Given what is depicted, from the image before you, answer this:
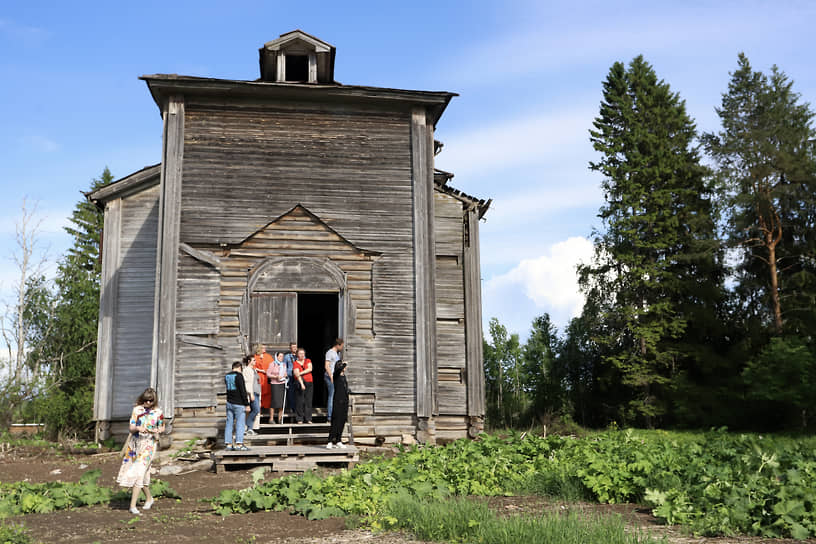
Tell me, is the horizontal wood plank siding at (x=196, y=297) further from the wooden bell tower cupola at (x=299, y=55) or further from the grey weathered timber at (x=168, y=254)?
the wooden bell tower cupola at (x=299, y=55)

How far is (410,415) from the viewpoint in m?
16.1

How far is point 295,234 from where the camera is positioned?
16547 millimetres

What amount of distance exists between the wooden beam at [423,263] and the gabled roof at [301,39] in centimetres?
294

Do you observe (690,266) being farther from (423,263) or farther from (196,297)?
(196,297)

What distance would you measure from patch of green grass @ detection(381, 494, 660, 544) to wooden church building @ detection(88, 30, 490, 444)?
8355 mm

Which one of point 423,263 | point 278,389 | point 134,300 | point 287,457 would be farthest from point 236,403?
point 134,300

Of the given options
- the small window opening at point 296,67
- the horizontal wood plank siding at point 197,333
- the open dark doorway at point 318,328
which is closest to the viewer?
the horizontal wood plank siding at point 197,333

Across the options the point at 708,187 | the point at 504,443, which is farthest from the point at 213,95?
the point at 708,187

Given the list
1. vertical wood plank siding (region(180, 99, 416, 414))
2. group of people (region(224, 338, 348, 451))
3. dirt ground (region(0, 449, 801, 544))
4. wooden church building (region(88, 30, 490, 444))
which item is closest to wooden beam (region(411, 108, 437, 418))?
wooden church building (region(88, 30, 490, 444))

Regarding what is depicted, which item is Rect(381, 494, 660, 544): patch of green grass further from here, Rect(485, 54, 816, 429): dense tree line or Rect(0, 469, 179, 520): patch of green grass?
Rect(485, 54, 816, 429): dense tree line

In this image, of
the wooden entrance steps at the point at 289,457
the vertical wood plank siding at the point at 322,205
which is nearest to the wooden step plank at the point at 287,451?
the wooden entrance steps at the point at 289,457

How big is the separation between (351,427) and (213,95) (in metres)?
8.35

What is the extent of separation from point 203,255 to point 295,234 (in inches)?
84.4

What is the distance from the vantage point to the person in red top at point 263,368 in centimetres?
1548
